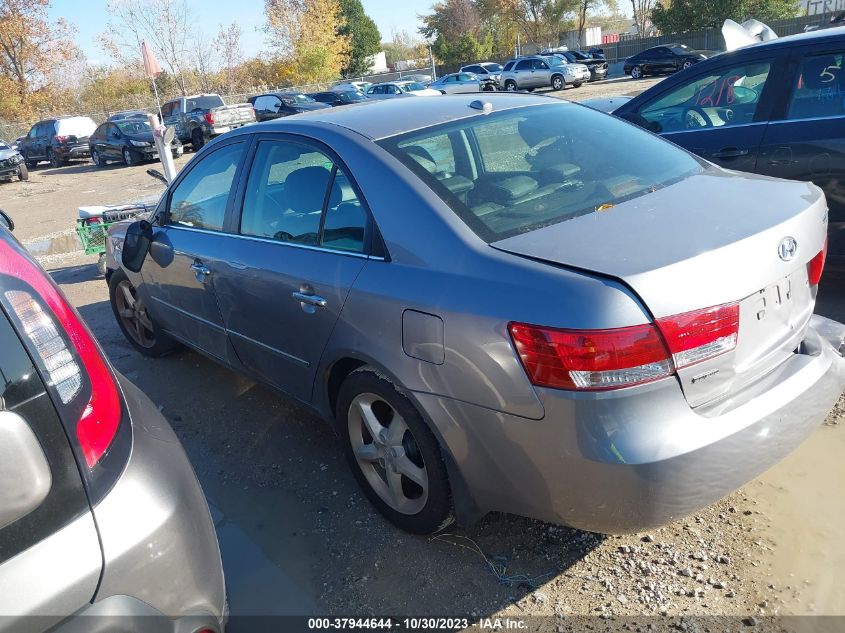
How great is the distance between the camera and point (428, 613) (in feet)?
7.95

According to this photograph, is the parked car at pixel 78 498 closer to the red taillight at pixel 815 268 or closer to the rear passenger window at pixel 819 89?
the red taillight at pixel 815 268

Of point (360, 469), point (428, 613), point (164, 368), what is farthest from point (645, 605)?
point (164, 368)

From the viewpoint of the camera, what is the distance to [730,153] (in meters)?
4.60

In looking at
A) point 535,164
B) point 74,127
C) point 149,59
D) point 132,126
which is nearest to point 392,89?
point 132,126

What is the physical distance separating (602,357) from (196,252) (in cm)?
256

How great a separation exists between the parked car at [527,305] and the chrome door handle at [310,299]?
11mm

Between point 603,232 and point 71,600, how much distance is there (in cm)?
184

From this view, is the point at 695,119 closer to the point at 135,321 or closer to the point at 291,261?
the point at 291,261

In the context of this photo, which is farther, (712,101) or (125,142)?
(125,142)

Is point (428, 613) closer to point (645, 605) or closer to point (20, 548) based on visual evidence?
point (645, 605)

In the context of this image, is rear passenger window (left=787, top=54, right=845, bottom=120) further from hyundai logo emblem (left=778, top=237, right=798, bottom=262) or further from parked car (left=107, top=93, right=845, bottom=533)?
hyundai logo emblem (left=778, top=237, right=798, bottom=262)

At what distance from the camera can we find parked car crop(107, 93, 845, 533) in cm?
198

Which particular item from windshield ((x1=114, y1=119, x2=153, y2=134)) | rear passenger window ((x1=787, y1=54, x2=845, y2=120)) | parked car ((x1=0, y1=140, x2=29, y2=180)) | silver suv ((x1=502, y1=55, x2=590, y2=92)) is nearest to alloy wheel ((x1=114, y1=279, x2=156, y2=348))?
rear passenger window ((x1=787, y1=54, x2=845, y2=120))

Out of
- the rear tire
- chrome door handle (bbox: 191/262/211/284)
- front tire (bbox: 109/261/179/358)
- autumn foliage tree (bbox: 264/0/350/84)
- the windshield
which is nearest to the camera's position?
chrome door handle (bbox: 191/262/211/284)
